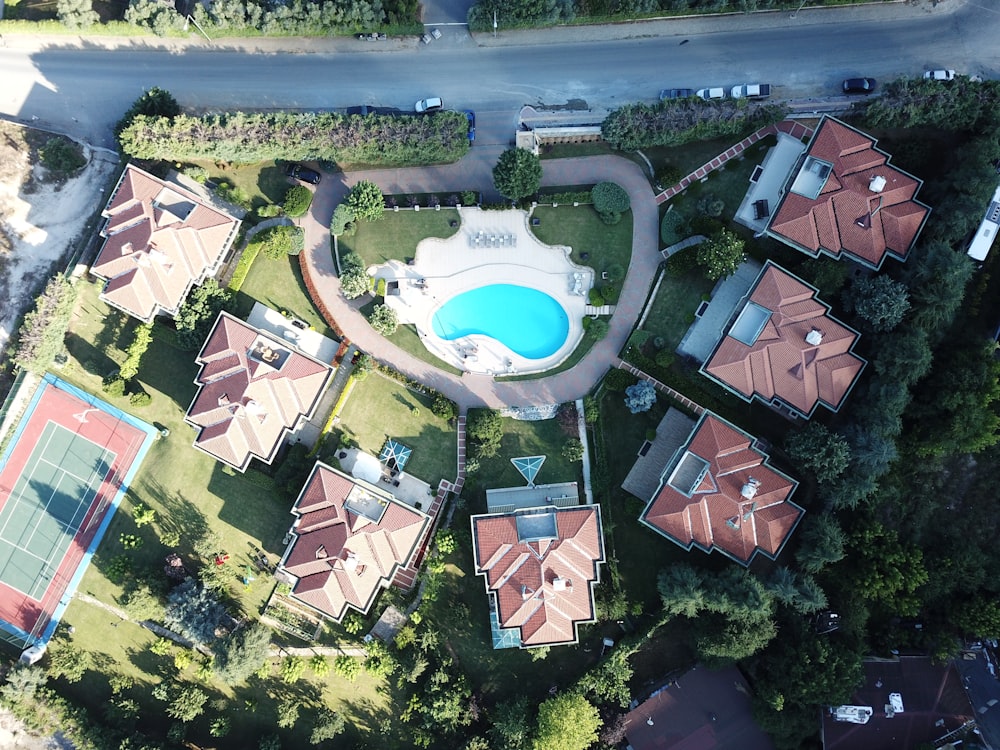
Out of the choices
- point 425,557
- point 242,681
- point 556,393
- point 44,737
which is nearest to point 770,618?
point 556,393

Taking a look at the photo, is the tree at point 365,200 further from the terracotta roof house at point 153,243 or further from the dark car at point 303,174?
the terracotta roof house at point 153,243

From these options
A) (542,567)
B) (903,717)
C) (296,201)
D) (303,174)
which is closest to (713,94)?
(303,174)

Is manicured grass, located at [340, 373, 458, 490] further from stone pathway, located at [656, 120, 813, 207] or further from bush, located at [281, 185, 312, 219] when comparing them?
stone pathway, located at [656, 120, 813, 207]

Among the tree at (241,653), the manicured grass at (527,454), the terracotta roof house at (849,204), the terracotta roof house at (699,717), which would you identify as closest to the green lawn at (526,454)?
the manicured grass at (527,454)

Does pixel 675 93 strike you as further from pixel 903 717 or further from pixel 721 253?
pixel 903 717

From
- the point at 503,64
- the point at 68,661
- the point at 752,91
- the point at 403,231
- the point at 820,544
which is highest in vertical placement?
A: the point at 752,91

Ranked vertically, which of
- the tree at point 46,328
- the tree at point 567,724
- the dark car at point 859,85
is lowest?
the tree at point 567,724

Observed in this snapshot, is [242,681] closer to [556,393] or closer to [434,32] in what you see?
[556,393]
